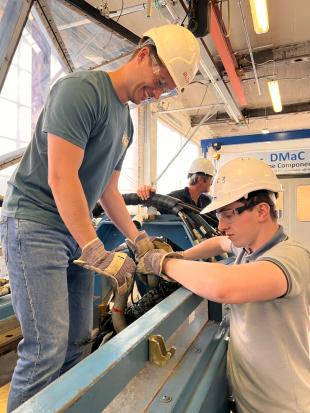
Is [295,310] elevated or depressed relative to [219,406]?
elevated

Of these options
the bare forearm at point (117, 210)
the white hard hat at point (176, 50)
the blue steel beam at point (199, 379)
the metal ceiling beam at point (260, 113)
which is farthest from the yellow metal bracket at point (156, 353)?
the metal ceiling beam at point (260, 113)

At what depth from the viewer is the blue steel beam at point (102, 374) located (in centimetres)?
50

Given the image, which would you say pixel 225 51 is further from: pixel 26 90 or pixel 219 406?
pixel 219 406

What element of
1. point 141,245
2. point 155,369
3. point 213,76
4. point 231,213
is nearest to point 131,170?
point 213,76

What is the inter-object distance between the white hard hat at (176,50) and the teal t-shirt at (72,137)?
0.22 meters

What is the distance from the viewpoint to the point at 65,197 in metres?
1.01

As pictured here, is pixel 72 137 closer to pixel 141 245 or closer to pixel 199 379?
pixel 141 245

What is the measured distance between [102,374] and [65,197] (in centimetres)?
56

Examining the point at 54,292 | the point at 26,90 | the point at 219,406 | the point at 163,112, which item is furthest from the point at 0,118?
the point at 163,112

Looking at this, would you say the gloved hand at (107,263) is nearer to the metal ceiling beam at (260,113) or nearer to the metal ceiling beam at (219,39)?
the metal ceiling beam at (219,39)

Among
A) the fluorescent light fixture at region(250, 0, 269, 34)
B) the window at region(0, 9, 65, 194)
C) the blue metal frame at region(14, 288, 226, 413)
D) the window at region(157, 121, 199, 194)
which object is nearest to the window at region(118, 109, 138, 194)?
the window at region(157, 121, 199, 194)

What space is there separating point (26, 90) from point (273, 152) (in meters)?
4.61

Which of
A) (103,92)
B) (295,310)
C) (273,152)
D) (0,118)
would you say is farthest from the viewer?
(273,152)

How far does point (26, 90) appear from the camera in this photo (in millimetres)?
3422
